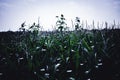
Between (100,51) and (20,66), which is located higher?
(100,51)

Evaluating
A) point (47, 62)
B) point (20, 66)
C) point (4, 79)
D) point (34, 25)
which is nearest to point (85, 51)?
point (47, 62)

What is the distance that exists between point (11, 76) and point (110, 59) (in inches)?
68.2

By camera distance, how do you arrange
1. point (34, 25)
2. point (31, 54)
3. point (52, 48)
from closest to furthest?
point (31, 54)
point (52, 48)
point (34, 25)

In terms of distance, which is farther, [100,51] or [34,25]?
[34,25]

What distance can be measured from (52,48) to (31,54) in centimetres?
51

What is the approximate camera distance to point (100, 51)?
324 centimetres

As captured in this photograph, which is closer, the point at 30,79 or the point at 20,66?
the point at 30,79

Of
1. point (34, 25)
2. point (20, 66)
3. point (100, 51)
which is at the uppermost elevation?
point (34, 25)

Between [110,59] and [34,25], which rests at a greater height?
[34,25]

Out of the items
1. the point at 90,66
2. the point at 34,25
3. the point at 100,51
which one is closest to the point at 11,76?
the point at 90,66

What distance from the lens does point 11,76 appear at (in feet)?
10.1

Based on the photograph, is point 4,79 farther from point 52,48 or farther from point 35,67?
point 52,48

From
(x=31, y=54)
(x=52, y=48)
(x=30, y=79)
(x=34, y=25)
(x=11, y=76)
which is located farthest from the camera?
(x=34, y=25)

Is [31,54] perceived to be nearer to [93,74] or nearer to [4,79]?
[4,79]
